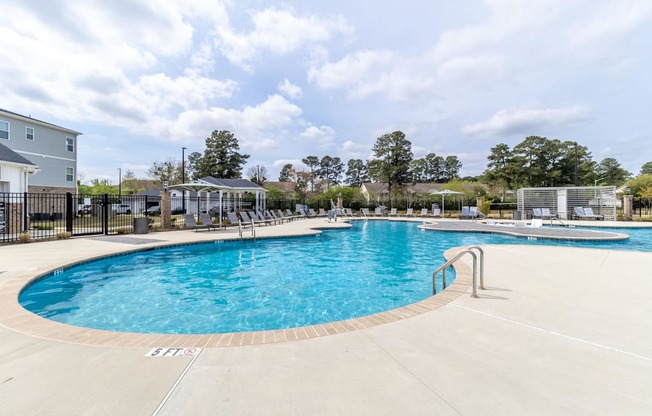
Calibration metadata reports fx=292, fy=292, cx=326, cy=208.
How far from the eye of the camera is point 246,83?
15500mm

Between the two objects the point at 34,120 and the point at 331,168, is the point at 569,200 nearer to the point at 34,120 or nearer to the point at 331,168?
the point at 34,120

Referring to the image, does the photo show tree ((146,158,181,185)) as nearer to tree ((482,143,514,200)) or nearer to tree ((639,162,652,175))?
tree ((482,143,514,200))

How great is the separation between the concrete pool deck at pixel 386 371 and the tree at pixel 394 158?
33.5m

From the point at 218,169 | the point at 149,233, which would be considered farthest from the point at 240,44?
the point at 218,169

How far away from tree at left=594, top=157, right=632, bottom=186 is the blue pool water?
72.7 meters

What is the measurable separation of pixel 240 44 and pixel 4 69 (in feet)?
34.3

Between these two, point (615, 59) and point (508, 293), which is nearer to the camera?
point (508, 293)

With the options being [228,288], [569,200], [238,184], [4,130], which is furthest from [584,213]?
[4,130]

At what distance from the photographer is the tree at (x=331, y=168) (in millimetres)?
66875

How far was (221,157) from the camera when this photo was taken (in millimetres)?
41812

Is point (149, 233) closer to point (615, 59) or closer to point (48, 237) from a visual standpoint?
point (48, 237)

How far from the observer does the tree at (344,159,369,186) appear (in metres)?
68.9

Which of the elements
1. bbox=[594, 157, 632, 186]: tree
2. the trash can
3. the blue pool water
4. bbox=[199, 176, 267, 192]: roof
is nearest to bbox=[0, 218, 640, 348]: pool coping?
the blue pool water

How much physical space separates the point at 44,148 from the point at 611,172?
91.5 m
